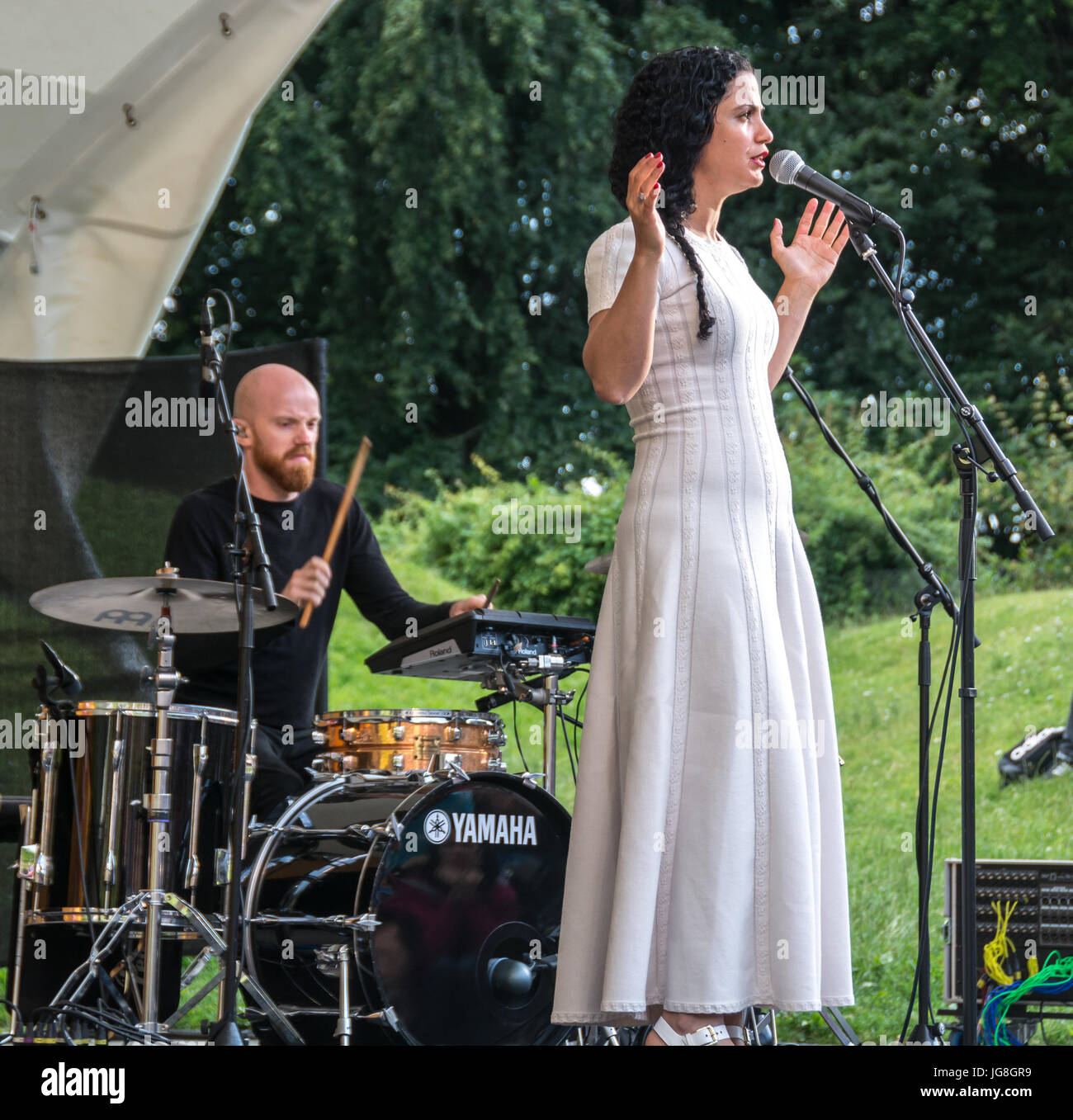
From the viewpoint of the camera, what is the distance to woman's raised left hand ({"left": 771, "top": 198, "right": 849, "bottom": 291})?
9.50 ft

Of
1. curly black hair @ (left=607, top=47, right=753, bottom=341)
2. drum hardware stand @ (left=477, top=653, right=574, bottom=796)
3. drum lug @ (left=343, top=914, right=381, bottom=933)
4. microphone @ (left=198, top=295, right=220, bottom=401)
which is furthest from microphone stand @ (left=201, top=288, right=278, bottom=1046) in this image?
curly black hair @ (left=607, top=47, right=753, bottom=341)

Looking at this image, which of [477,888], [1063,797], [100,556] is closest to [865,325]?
[1063,797]

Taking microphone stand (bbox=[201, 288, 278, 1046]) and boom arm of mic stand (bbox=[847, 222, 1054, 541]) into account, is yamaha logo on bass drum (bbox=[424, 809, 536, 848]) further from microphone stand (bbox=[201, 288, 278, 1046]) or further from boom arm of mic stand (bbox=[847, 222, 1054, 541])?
boom arm of mic stand (bbox=[847, 222, 1054, 541])

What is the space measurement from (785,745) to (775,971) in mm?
356

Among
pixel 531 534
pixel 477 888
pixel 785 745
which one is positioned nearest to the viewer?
pixel 785 745

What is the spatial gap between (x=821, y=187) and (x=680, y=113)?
17.5 inches

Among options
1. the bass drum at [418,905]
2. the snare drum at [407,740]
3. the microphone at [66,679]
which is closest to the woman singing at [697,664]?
the bass drum at [418,905]

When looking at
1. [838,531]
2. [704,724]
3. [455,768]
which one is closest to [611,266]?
[704,724]

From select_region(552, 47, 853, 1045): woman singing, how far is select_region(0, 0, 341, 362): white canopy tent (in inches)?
101

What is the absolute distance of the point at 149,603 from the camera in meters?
3.35

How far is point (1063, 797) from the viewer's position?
234 inches
